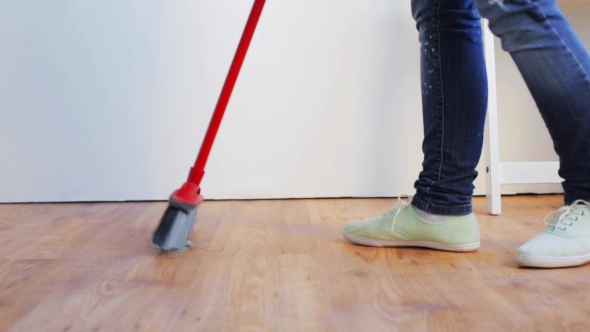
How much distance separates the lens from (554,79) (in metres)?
0.88

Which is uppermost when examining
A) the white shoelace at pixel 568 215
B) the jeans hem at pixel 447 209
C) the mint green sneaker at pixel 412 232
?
the white shoelace at pixel 568 215

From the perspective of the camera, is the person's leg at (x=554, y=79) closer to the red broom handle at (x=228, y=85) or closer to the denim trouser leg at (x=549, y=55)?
the denim trouser leg at (x=549, y=55)

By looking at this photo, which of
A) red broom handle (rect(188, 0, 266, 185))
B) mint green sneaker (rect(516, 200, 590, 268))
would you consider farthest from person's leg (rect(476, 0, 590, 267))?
red broom handle (rect(188, 0, 266, 185))

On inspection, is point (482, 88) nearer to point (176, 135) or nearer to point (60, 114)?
point (176, 135)

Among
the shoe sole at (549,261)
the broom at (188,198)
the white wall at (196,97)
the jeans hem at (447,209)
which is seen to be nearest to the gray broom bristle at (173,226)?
the broom at (188,198)

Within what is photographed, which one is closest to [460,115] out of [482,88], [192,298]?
[482,88]

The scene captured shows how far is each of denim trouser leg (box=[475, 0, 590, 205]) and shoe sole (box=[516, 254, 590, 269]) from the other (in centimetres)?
18

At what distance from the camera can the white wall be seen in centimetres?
171

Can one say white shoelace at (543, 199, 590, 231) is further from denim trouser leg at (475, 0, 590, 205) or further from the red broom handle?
the red broom handle

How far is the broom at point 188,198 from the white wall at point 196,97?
65cm

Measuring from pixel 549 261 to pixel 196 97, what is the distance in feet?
3.58

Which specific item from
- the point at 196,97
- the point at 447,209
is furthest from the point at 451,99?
the point at 196,97

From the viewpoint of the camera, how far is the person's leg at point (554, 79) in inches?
34.3

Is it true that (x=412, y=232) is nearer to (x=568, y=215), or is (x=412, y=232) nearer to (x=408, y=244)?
(x=408, y=244)
